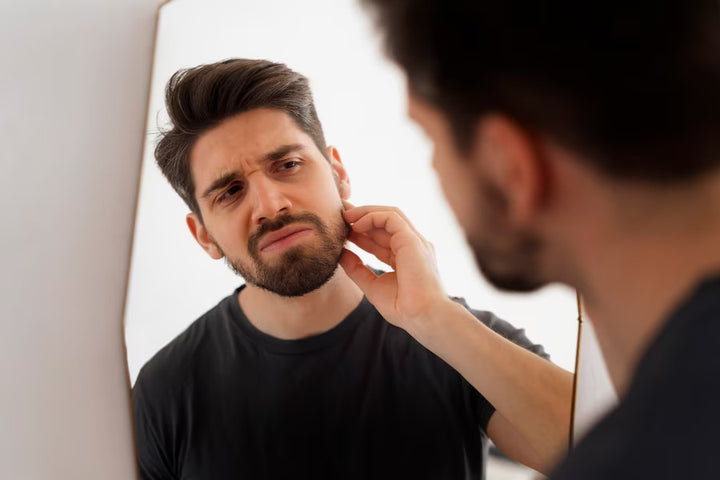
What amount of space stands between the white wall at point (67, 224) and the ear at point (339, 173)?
54 cm

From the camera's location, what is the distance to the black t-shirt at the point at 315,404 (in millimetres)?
823

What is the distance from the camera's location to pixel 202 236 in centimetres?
94

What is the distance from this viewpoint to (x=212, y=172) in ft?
2.92

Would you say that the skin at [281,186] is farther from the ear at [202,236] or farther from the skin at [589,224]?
the skin at [589,224]

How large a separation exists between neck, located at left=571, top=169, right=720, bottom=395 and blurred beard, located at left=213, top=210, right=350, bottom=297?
1.27 ft

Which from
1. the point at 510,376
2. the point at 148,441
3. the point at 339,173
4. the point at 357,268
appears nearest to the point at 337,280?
the point at 357,268

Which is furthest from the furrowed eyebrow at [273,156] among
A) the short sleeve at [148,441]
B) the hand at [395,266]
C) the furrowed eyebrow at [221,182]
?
the short sleeve at [148,441]

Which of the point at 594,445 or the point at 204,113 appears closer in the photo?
→ the point at 594,445

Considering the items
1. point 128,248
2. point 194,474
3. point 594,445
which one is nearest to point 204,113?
point 128,248

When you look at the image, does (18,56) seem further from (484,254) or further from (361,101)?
(484,254)

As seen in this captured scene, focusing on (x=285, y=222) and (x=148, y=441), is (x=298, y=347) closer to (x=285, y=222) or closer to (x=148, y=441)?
(x=285, y=222)

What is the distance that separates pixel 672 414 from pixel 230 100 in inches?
27.0

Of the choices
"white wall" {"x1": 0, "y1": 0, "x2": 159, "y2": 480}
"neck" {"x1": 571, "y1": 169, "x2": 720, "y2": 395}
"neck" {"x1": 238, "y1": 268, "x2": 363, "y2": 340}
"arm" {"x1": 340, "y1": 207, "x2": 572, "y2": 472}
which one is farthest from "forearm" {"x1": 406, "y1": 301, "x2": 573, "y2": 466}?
"white wall" {"x1": 0, "y1": 0, "x2": 159, "y2": 480}

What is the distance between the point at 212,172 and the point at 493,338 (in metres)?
0.45
